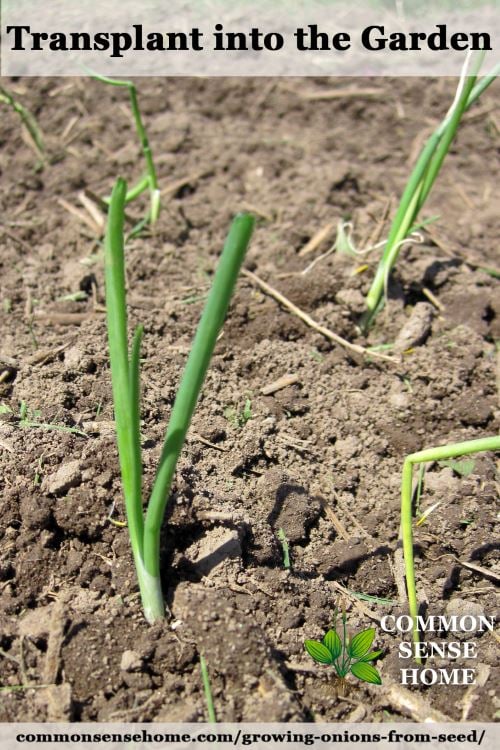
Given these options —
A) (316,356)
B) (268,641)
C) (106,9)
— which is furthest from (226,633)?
(106,9)

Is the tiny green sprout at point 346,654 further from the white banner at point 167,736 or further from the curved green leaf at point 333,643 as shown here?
the white banner at point 167,736

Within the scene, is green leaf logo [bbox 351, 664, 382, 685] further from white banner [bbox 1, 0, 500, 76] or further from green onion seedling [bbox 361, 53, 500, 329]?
white banner [bbox 1, 0, 500, 76]

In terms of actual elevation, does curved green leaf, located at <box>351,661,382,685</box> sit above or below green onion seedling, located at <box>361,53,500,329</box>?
below

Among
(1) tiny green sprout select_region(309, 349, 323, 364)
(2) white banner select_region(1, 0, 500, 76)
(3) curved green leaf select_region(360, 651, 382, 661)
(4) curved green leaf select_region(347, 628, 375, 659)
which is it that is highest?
(2) white banner select_region(1, 0, 500, 76)

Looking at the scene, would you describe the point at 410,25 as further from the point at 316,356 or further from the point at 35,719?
the point at 35,719

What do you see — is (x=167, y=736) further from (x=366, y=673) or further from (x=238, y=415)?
(x=238, y=415)

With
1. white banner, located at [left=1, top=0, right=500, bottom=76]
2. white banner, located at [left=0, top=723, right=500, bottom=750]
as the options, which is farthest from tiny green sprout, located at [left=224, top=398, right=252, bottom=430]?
white banner, located at [left=1, top=0, right=500, bottom=76]
